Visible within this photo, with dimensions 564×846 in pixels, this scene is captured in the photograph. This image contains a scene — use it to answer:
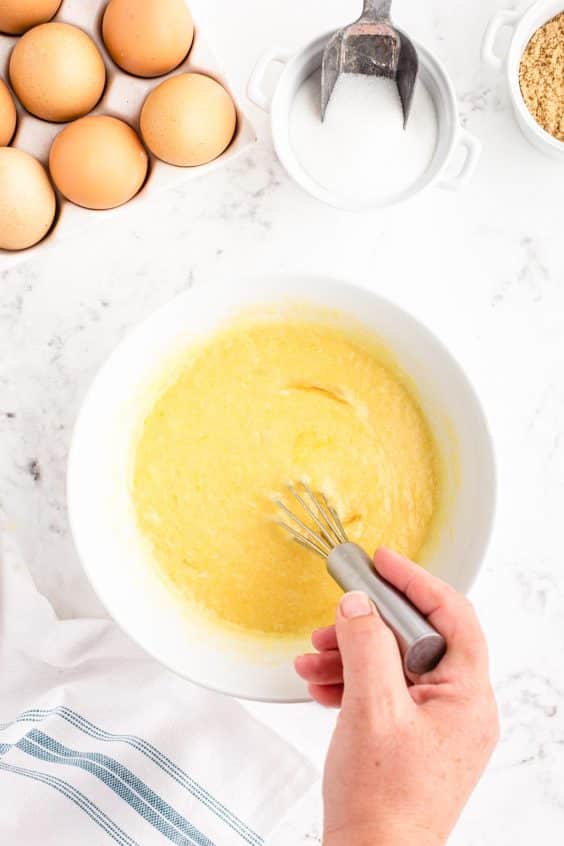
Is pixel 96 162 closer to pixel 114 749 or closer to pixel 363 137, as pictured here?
pixel 363 137

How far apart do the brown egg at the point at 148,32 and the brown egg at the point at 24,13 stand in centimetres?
7

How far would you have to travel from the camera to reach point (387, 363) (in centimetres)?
118

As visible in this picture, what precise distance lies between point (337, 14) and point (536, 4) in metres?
0.26

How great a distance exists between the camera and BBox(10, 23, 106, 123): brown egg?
3.60 ft

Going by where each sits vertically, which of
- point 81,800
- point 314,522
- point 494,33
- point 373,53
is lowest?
point 81,800

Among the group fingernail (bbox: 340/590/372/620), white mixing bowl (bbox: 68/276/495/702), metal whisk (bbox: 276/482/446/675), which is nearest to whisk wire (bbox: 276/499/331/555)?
metal whisk (bbox: 276/482/446/675)

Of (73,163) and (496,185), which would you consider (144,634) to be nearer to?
(73,163)

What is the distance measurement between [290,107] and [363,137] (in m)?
0.10

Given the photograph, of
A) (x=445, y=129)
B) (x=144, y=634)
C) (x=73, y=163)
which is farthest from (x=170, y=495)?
(x=445, y=129)

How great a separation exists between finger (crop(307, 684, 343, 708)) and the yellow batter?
142 mm

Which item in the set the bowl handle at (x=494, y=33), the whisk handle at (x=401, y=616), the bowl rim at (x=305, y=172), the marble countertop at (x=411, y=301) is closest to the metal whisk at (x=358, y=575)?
the whisk handle at (x=401, y=616)

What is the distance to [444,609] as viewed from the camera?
90 cm

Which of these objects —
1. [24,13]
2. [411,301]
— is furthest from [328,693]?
[24,13]

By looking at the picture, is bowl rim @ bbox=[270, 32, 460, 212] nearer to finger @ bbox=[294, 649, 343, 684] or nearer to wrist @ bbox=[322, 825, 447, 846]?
finger @ bbox=[294, 649, 343, 684]
